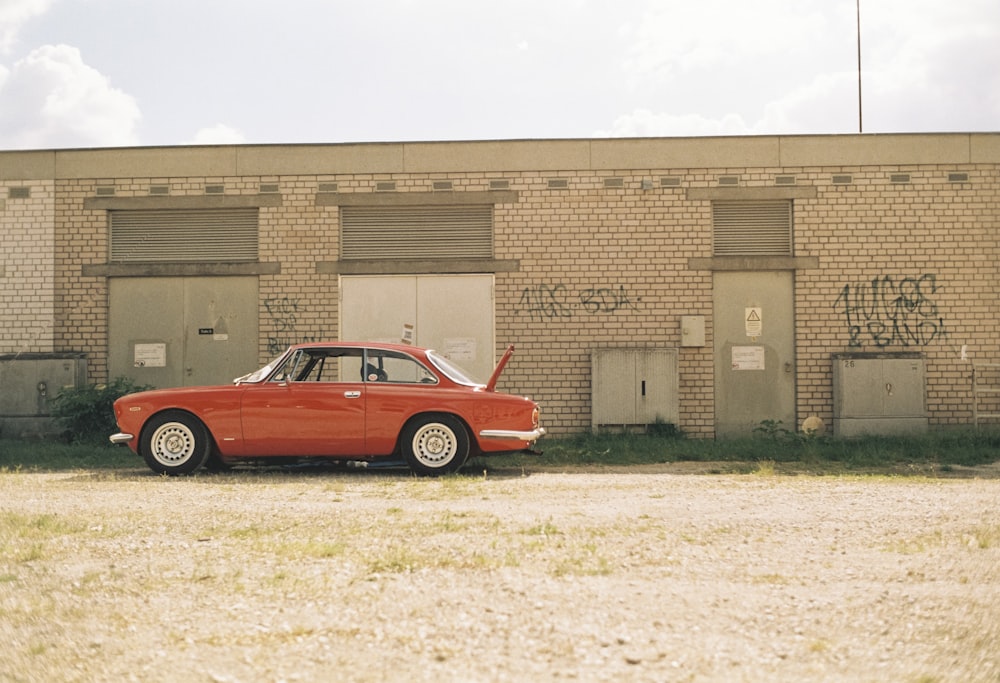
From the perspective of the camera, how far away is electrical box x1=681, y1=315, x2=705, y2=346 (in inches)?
607

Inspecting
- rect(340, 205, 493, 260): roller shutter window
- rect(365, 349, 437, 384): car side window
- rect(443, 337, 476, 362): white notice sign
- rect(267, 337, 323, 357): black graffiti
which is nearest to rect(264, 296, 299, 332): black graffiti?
rect(267, 337, 323, 357): black graffiti

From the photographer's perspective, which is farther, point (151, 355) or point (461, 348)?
point (151, 355)

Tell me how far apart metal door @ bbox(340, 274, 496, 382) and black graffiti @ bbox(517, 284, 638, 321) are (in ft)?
2.06

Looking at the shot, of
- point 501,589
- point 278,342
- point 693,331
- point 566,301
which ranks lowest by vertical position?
point 501,589

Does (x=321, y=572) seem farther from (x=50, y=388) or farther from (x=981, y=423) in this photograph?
(x=981, y=423)

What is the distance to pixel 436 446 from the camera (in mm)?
10555

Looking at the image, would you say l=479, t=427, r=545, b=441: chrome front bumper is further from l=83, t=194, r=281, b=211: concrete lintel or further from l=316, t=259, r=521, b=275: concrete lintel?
l=83, t=194, r=281, b=211: concrete lintel

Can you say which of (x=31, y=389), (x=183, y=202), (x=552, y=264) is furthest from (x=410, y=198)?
(x=31, y=389)

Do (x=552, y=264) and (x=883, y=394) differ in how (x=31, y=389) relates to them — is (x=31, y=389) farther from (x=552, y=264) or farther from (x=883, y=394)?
(x=883, y=394)

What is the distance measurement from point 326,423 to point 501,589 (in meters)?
6.01

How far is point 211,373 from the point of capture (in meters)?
15.9

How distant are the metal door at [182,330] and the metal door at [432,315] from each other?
167 centimetres

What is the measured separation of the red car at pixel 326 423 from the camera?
34.6 feet

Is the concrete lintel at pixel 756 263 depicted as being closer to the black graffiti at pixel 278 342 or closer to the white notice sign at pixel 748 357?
the white notice sign at pixel 748 357
